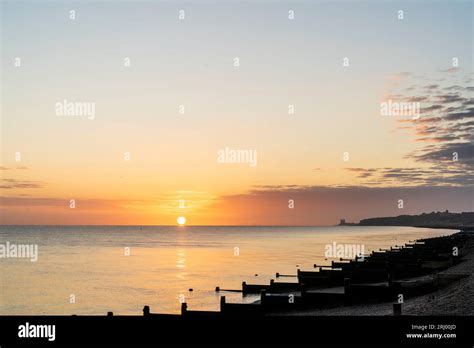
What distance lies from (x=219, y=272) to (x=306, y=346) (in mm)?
68841

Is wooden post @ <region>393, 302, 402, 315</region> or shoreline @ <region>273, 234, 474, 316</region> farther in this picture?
shoreline @ <region>273, 234, 474, 316</region>

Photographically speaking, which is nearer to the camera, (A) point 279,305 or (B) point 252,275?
(A) point 279,305

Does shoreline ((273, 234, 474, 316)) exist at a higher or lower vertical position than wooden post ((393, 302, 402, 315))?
lower

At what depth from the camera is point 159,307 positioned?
50031 mm

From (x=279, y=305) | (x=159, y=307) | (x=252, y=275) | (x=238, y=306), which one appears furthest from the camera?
(x=252, y=275)

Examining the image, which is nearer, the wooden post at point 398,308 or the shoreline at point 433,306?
the wooden post at point 398,308

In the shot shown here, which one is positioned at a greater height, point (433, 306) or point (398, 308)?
point (398, 308)

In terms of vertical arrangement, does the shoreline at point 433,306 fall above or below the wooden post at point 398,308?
below

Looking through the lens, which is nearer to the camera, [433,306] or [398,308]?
[398,308]

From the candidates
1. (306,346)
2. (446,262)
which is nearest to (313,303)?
(306,346)

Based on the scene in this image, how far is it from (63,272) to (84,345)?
73.8 metres

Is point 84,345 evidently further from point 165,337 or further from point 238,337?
point 238,337

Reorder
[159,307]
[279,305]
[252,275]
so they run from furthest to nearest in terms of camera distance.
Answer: [252,275], [159,307], [279,305]

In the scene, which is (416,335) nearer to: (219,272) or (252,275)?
(252,275)
